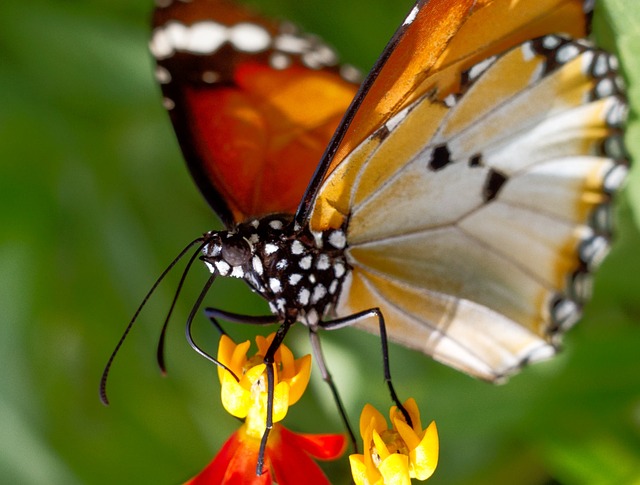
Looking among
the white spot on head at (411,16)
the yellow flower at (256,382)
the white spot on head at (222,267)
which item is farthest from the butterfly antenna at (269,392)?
the white spot on head at (411,16)

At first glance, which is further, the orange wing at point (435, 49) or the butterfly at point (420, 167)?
the butterfly at point (420, 167)

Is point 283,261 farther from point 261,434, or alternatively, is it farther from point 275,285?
point 261,434

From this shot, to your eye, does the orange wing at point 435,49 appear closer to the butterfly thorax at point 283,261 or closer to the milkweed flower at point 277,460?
the butterfly thorax at point 283,261

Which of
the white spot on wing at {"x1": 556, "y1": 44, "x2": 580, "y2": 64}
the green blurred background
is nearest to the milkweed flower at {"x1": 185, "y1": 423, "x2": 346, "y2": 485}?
the green blurred background

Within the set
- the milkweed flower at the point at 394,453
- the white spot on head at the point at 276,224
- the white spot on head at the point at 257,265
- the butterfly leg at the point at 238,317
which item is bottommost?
the milkweed flower at the point at 394,453

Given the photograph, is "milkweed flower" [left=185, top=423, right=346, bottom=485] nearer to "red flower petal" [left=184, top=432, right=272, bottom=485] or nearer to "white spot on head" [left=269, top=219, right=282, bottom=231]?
"red flower petal" [left=184, top=432, right=272, bottom=485]

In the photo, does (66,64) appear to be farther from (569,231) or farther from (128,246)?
(569,231)

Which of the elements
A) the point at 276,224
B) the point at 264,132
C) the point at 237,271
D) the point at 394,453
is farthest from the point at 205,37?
the point at 394,453
